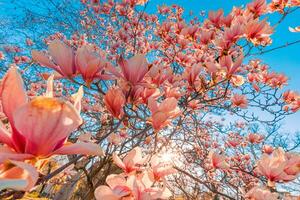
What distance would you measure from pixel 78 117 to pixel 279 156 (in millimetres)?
1052

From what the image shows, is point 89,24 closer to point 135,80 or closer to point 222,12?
point 222,12

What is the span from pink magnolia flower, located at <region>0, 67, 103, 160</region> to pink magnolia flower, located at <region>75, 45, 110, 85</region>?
1.74 ft

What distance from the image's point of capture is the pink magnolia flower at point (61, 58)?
939mm

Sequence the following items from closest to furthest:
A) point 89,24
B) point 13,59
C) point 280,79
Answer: point 280,79
point 13,59
point 89,24

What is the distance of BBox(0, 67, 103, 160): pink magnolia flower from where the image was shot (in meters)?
0.41

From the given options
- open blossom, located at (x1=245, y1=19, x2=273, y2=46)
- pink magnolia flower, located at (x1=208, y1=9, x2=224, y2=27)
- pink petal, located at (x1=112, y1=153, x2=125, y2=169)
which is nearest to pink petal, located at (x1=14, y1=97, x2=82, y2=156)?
pink petal, located at (x1=112, y1=153, x2=125, y2=169)

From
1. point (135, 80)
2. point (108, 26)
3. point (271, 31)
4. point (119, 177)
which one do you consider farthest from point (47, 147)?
point (108, 26)

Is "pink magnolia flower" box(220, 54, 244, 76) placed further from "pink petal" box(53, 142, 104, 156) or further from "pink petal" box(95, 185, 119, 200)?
"pink petal" box(53, 142, 104, 156)

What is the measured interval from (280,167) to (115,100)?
734mm

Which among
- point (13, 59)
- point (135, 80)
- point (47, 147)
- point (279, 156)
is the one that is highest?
point (13, 59)

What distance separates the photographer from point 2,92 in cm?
44

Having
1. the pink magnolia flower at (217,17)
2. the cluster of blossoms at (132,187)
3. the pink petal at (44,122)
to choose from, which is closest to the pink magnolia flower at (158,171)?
the cluster of blossoms at (132,187)

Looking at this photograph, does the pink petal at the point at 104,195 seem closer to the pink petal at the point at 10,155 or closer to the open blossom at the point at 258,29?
the pink petal at the point at 10,155

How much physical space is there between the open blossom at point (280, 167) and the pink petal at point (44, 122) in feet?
3.41
